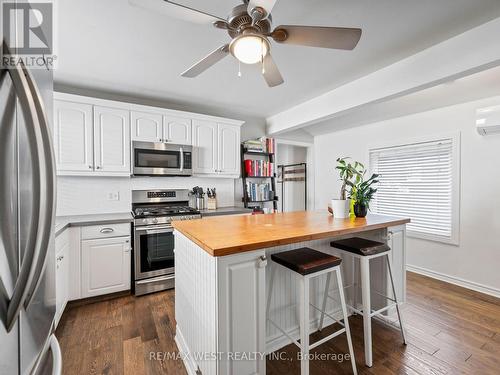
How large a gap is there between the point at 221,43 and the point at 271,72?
0.65 metres

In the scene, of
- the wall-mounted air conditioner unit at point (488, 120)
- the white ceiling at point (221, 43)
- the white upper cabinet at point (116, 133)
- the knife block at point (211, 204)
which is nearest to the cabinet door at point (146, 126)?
the white upper cabinet at point (116, 133)

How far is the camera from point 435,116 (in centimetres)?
318

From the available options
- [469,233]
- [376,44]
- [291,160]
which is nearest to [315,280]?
[376,44]

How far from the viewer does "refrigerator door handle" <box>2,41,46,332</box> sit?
1.93 feet

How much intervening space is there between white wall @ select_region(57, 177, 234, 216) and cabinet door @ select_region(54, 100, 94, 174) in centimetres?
31

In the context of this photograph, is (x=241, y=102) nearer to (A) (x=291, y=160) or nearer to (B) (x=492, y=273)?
(A) (x=291, y=160)

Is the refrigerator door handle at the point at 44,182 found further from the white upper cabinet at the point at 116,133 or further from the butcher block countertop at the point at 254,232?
the white upper cabinet at the point at 116,133

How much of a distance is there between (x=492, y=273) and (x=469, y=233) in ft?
1.54

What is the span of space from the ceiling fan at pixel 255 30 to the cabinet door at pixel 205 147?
1.97 m

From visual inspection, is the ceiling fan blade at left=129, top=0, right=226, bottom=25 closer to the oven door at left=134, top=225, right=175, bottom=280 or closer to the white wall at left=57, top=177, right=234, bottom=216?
the oven door at left=134, top=225, right=175, bottom=280

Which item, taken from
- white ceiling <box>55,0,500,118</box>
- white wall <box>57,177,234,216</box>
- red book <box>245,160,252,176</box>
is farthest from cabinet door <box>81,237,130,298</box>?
red book <box>245,160,252,176</box>

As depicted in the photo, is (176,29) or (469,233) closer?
(176,29)

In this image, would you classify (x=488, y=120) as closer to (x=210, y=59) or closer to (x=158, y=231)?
(x=210, y=59)

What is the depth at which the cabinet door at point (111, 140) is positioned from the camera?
2826mm
